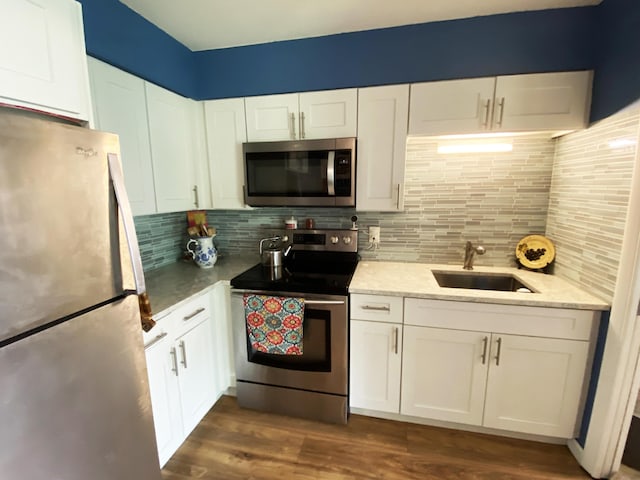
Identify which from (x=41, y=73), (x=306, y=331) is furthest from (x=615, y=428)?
(x=41, y=73)

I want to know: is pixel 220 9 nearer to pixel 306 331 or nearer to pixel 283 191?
pixel 283 191

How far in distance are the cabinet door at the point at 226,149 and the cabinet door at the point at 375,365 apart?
126 cm

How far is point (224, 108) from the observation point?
2104 millimetres

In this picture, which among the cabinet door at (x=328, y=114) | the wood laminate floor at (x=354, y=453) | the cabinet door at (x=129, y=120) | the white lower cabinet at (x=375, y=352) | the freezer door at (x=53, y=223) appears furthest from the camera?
the cabinet door at (x=328, y=114)

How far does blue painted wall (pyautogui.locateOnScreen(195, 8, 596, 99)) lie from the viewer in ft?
5.39

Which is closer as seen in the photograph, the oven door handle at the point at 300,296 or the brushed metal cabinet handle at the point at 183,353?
the brushed metal cabinet handle at the point at 183,353

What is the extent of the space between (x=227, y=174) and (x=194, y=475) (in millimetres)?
1832

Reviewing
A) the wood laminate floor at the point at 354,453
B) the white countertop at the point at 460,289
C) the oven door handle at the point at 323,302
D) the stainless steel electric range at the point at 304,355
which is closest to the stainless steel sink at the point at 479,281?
the white countertop at the point at 460,289

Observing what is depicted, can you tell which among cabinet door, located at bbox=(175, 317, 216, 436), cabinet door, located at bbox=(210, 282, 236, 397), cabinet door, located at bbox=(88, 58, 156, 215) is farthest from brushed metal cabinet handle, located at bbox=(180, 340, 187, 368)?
cabinet door, located at bbox=(88, 58, 156, 215)

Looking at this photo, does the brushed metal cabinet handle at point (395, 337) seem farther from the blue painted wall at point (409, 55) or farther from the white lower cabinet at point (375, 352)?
the blue painted wall at point (409, 55)

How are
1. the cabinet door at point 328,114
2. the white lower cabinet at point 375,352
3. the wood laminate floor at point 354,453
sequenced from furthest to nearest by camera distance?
the cabinet door at point 328,114, the white lower cabinet at point 375,352, the wood laminate floor at point 354,453

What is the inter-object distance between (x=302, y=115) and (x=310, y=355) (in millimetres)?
1565

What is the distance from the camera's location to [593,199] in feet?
5.20

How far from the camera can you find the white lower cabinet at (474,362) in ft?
5.16
